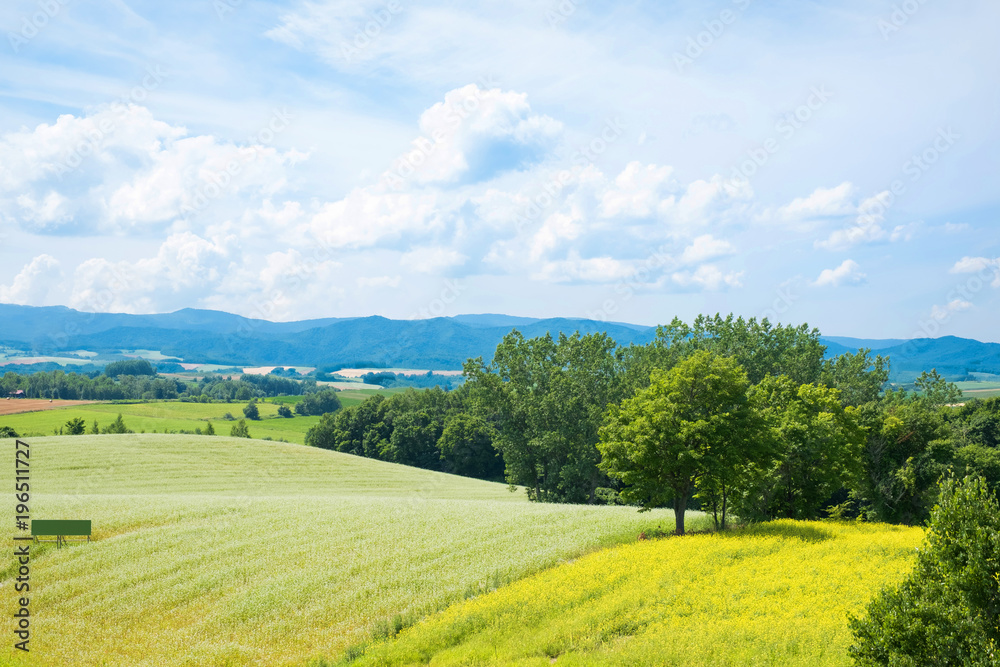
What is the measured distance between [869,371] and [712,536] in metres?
51.2

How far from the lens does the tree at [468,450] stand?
93.3 meters

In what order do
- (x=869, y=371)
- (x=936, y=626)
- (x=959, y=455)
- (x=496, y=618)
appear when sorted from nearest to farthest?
(x=936, y=626) → (x=496, y=618) → (x=959, y=455) → (x=869, y=371)

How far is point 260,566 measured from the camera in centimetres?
2450

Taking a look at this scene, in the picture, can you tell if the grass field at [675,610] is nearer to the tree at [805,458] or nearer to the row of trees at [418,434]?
the tree at [805,458]

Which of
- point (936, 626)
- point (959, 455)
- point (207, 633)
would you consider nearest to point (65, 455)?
point (207, 633)

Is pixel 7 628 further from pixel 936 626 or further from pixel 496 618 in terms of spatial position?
pixel 936 626

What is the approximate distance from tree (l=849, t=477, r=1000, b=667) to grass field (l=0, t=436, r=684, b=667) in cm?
1366

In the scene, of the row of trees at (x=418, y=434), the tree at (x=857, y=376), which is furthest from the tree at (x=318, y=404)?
the tree at (x=857, y=376)

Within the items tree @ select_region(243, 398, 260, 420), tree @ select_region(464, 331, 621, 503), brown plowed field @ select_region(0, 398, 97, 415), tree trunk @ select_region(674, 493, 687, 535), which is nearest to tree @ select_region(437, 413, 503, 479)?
tree @ select_region(464, 331, 621, 503)

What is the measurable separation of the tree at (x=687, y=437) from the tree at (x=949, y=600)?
1649 cm

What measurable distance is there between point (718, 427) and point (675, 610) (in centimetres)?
1265

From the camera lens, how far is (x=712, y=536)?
88.1 feet

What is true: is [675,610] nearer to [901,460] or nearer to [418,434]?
[901,460]

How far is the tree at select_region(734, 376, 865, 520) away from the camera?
34.1 m
